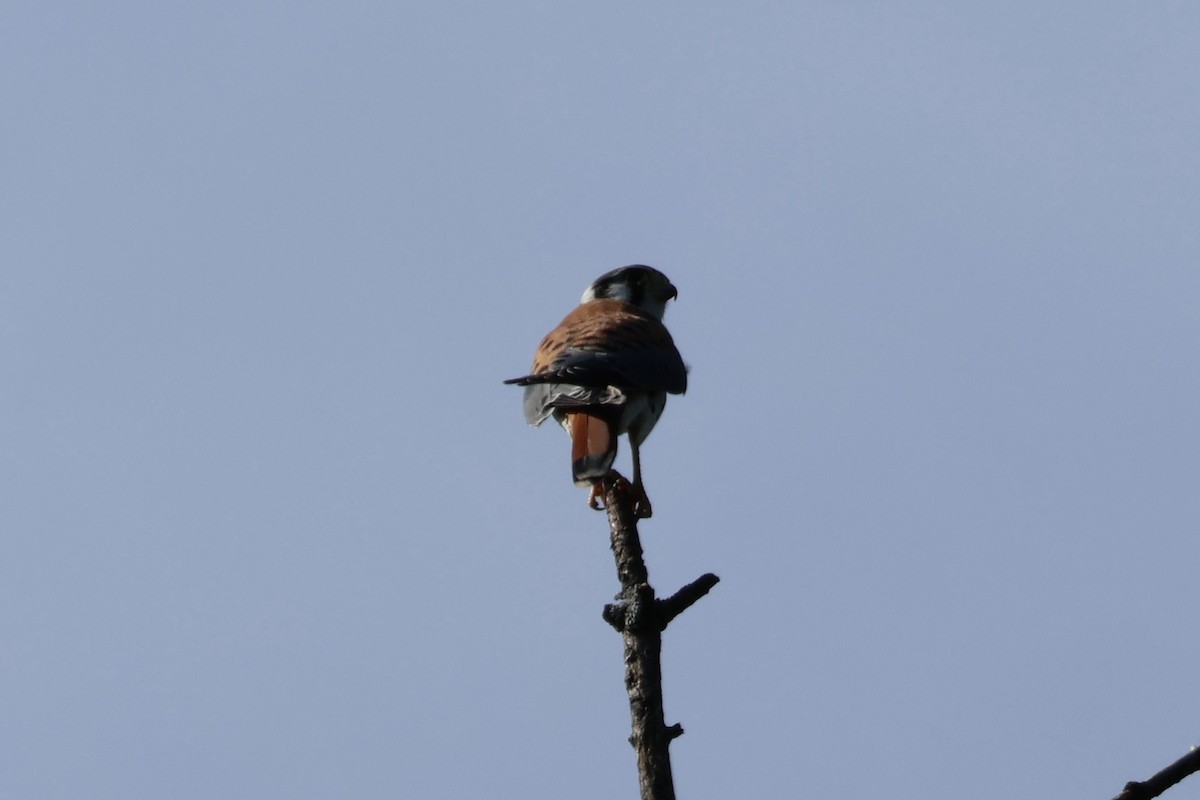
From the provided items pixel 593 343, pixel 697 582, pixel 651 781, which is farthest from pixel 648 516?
pixel 651 781

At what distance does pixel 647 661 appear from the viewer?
110 inches

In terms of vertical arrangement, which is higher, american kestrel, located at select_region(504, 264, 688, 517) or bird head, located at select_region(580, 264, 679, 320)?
bird head, located at select_region(580, 264, 679, 320)

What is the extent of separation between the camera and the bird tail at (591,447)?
179 inches

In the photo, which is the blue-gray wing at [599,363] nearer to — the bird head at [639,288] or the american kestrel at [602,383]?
the american kestrel at [602,383]

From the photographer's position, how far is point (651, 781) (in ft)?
8.33

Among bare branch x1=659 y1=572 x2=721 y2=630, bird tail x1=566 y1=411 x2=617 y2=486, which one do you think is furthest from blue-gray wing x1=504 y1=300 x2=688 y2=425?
bare branch x1=659 y1=572 x2=721 y2=630

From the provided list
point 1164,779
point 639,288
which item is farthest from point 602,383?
point 1164,779

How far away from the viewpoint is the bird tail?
15.0 feet

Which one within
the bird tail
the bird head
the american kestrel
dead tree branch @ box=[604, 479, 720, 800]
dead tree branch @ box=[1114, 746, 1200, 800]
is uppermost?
the bird head

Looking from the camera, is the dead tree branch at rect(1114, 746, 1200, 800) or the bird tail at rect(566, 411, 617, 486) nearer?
the dead tree branch at rect(1114, 746, 1200, 800)

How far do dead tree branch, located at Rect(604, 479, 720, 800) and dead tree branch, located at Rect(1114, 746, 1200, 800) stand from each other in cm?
68

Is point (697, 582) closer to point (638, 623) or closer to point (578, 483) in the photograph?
point (638, 623)

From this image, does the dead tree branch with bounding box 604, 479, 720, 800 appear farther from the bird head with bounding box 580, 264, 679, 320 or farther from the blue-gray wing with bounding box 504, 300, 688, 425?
the bird head with bounding box 580, 264, 679, 320

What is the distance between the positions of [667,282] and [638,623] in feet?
16.7
